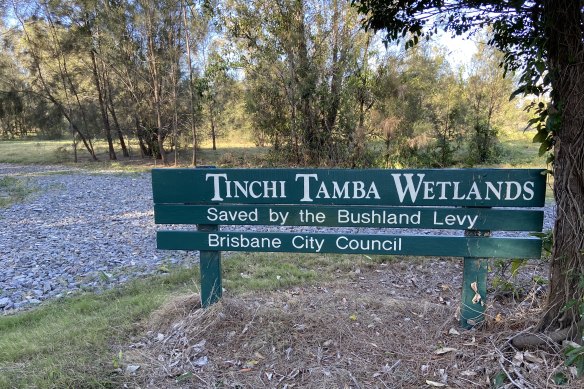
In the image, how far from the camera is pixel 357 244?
9.52 feet

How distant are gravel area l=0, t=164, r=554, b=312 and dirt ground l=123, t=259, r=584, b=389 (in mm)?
2164

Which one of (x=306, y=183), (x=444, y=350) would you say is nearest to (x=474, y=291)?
(x=444, y=350)

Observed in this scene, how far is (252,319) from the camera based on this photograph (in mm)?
3127

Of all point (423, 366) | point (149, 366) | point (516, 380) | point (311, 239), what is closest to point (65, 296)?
point (149, 366)

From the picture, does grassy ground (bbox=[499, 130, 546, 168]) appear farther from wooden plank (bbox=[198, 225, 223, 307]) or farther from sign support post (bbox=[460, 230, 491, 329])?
wooden plank (bbox=[198, 225, 223, 307])

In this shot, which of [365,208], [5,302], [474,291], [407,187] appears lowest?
[5,302]

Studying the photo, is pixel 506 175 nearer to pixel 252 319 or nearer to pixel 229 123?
pixel 252 319

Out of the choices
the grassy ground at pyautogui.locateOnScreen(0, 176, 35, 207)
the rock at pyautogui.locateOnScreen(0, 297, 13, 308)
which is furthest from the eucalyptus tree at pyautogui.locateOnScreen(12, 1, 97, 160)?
the rock at pyautogui.locateOnScreen(0, 297, 13, 308)

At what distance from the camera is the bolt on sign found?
273 cm

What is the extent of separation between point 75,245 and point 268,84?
37.8ft

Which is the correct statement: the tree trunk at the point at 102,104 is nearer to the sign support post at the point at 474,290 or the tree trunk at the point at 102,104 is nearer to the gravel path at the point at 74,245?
the gravel path at the point at 74,245

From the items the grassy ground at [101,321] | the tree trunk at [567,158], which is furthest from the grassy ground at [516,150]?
the tree trunk at [567,158]

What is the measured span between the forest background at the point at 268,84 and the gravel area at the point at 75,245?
726 cm

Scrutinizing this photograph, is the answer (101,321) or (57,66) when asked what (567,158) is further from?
(57,66)
